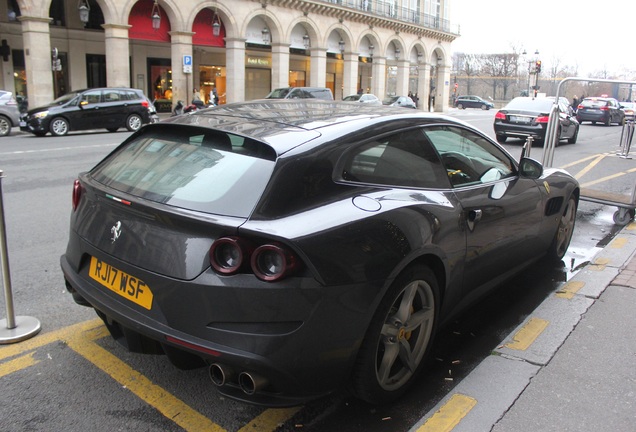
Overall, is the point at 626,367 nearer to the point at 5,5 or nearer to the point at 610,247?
the point at 610,247

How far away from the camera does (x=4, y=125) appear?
61.0 ft

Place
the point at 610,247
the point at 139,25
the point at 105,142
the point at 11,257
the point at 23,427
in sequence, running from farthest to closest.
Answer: the point at 139,25 < the point at 105,142 < the point at 610,247 < the point at 11,257 < the point at 23,427

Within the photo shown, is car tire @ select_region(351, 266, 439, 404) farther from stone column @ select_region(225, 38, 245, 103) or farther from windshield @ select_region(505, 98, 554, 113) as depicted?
stone column @ select_region(225, 38, 245, 103)

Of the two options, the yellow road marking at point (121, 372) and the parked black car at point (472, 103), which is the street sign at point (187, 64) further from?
the parked black car at point (472, 103)

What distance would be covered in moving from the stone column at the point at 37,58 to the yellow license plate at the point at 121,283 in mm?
24702

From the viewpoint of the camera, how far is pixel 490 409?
2.90 m

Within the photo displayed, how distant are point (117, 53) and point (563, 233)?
84.8 feet

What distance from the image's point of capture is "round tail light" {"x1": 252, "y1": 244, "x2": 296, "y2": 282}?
2336mm

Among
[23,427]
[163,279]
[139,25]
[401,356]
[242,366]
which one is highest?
[139,25]

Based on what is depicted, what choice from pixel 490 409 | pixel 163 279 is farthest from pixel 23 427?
pixel 490 409

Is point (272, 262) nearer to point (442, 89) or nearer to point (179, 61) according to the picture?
→ point (179, 61)

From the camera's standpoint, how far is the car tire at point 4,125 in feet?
60.7

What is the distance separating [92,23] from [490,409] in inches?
1274

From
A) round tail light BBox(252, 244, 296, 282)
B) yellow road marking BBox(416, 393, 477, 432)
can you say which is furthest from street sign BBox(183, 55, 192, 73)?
round tail light BBox(252, 244, 296, 282)
